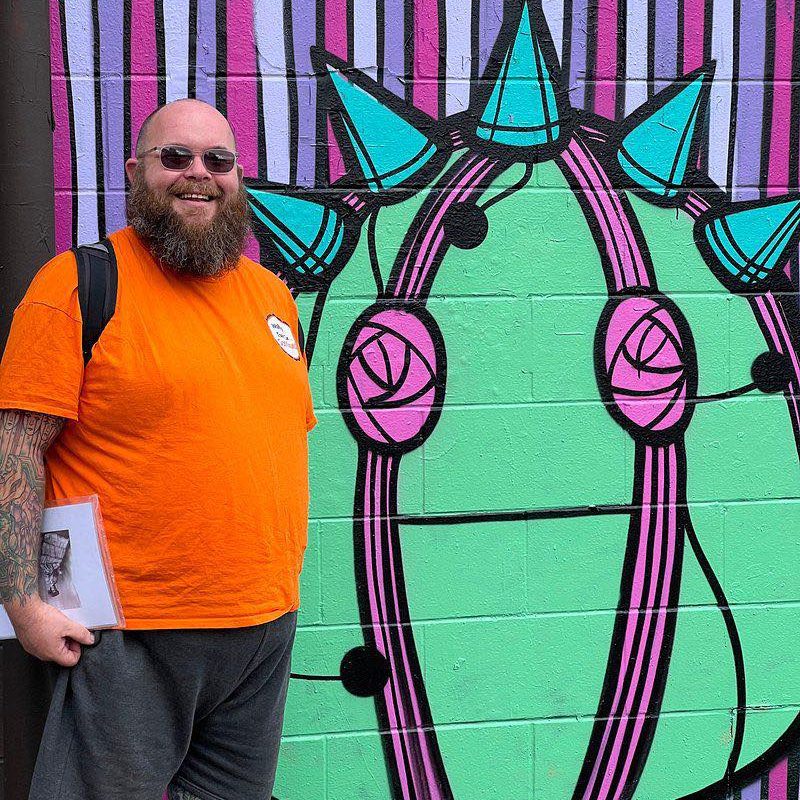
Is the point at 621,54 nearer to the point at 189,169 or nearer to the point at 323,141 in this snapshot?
the point at 323,141

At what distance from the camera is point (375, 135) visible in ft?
9.69

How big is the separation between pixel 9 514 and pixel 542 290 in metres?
1.63

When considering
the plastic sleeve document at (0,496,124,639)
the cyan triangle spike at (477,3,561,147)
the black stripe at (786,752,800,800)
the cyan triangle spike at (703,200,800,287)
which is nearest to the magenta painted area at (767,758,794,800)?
the black stripe at (786,752,800,800)

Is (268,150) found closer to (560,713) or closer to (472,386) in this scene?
(472,386)

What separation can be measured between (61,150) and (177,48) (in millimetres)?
412

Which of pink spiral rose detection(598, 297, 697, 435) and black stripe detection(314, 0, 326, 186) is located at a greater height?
black stripe detection(314, 0, 326, 186)

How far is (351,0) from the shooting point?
2.92 meters

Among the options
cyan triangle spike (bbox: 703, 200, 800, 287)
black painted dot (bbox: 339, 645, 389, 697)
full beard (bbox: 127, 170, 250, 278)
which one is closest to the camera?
full beard (bbox: 127, 170, 250, 278)

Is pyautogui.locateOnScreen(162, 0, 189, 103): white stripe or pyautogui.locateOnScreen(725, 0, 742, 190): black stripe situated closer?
pyautogui.locateOnScreen(162, 0, 189, 103): white stripe

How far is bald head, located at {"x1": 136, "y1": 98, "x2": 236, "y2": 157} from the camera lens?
7.30 feet

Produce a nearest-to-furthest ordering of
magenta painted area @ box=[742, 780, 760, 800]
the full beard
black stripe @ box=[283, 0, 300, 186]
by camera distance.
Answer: the full beard → black stripe @ box=[283, 0, 300, 186] → magenta painted area @ box=[742, 780, 760, 800]

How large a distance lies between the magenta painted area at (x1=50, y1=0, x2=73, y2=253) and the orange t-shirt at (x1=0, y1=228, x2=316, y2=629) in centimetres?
69

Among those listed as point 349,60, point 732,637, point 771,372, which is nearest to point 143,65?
point 349,60

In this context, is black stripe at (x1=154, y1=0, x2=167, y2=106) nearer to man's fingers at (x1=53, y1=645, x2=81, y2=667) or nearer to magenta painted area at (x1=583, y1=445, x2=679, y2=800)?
man's fingers at (x1=53, y1=645, x2=81, y2=667)
